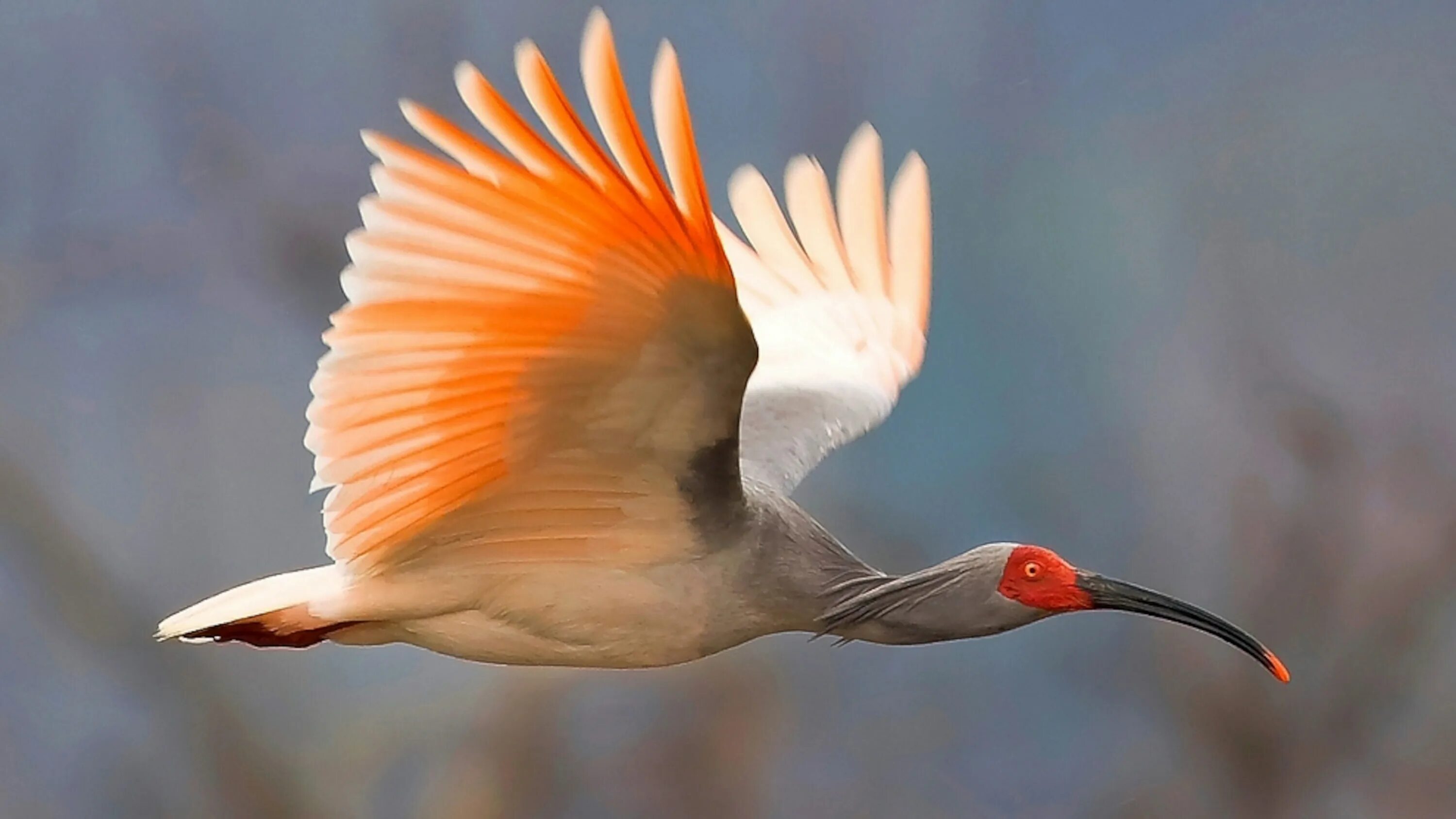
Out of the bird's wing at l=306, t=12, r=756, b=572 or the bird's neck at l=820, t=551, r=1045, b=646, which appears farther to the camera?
the bird's neck at l=820, t=551, r=1045, b=646

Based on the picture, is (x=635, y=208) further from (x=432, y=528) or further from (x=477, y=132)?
(x=477, y=132)

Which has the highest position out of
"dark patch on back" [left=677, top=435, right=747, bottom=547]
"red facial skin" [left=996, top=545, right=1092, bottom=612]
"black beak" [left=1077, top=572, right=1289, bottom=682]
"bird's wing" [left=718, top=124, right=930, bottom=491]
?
"bird's wing" [left=718, top=124, right=930, bottom=491]

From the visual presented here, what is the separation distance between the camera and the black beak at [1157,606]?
0.96 meters

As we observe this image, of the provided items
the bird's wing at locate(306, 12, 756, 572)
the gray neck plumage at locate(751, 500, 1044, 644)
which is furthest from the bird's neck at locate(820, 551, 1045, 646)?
the bird's wing at locate(306, 12, 756, 572)

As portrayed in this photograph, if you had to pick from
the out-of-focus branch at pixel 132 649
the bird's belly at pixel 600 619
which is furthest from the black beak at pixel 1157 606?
the out-of-focus branch at pixel 132 649

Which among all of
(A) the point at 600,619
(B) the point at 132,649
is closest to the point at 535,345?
(A) the point at 600,619

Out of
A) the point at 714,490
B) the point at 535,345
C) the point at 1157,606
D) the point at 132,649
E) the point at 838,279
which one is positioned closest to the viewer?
the point at 535,345

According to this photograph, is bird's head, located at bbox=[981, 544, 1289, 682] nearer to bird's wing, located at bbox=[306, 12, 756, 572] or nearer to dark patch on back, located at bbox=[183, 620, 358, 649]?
bird's wing, located at bbox=[306, 12, 756, 572]

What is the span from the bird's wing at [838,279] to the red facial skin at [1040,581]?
0.27m

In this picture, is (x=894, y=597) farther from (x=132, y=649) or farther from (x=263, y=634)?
(x=132, y=649)

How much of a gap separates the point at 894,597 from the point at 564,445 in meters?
0.24

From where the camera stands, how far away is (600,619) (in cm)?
90

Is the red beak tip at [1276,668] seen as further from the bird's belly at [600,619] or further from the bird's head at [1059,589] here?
the bird's belly at [600,619]

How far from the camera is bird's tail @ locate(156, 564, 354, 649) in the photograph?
933 mm
